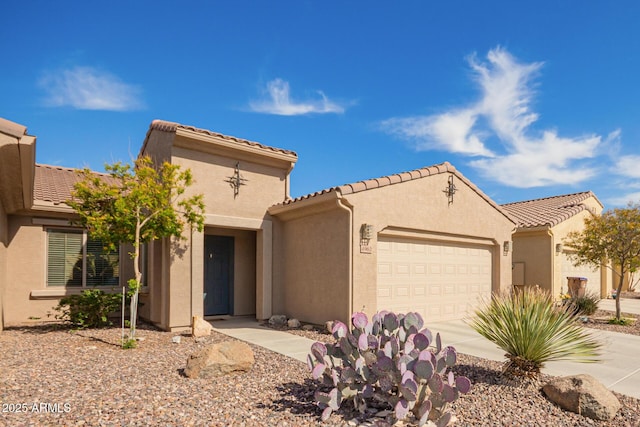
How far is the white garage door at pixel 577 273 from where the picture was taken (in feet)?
54.3

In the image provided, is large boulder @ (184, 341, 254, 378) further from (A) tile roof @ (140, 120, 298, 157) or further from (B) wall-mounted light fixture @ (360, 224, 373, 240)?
(A) tile roof @ (140, 120, 298, 157)

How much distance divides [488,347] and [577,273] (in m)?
12.0

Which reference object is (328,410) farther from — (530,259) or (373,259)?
(530,259)

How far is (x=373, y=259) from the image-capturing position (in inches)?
380

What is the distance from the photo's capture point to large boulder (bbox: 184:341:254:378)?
5.77 meters

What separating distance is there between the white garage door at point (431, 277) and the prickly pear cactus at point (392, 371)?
A: 5.21 metres

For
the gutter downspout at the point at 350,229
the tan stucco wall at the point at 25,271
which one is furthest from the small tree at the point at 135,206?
the gutter downspout at the point at 350,229

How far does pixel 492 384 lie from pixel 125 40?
10628mm

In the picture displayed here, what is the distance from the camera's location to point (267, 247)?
11.3m

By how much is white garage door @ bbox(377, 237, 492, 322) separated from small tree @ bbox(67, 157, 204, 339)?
483 centimetres

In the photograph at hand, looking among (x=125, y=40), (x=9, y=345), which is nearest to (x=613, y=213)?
(x=125, y=40)

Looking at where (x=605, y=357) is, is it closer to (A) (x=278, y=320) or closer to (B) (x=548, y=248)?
(A) (x=278, y=320)

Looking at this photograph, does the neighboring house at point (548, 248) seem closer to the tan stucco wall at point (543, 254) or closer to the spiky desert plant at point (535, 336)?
the tan stucco wall at point (543, 254)

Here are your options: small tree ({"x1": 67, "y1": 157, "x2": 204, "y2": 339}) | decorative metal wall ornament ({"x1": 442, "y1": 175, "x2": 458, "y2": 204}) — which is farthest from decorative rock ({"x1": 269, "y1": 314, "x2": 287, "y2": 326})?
decorative metal wall ornament ({"x1": 442, "y1": 175, "x2": 458, "y2": 204})
